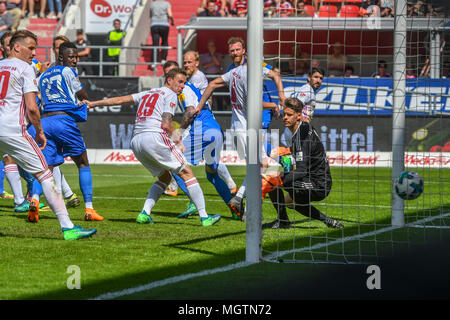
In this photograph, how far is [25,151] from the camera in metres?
7.41

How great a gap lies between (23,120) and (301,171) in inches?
123

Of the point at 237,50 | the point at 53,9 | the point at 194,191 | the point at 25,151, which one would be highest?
the point at 53,9

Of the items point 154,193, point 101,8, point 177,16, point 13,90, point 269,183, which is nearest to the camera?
point 13,90

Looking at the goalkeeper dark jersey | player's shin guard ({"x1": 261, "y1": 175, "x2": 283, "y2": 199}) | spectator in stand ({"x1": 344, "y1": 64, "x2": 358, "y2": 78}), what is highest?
spectator in stand ({"x1": 344, "y1": 64, "x2": 358, "y2": 78})

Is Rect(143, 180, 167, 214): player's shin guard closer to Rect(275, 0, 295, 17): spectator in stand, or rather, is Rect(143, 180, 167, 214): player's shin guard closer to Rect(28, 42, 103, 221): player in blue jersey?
Rect(28, 42, 103, 221): player in blue jersey

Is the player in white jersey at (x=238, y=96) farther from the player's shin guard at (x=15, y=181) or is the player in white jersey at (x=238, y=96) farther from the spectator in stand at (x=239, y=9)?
the spectator in stand at (x=239, y=9)

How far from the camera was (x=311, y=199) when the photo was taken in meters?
8.40

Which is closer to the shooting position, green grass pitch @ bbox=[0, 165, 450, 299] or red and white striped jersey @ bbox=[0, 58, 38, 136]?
green grass pitch @ bbox=[0, 165, 450, 299]

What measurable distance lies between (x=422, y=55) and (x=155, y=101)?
468 cm

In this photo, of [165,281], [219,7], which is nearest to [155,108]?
[165,281]

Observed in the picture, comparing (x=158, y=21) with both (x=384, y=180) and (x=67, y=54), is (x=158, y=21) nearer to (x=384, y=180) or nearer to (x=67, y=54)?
(x=384, y=180)

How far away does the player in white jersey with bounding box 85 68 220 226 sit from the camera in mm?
8406

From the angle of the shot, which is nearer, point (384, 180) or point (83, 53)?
point (384, 180)

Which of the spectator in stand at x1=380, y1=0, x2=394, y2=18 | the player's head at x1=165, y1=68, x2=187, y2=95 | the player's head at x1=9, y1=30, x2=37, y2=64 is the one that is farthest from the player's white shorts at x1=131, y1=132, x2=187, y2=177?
the spectator in stand at x1=380, y1=0, x2=394, y2=18
